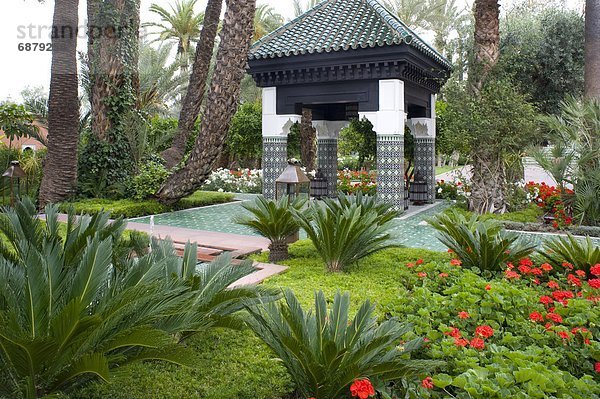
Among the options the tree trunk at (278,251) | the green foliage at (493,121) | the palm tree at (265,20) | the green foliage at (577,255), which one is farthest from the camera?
the palm tree at (265,20)

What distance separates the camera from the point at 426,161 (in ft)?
47.2

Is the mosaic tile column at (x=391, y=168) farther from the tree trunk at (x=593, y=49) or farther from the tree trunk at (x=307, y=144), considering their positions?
the tree trunk at (x=307, y=144)

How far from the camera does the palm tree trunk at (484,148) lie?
10.8 m

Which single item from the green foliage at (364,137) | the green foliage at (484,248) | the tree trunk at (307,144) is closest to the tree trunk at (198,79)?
the green foliage at (364,137)

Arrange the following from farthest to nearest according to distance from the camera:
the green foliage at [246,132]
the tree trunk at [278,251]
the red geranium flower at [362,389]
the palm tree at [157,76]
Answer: the palm tree at [157,76]
the green foliage at [246,132]
the tree trunk at [278,251]
the red geranium flower at [362,389]

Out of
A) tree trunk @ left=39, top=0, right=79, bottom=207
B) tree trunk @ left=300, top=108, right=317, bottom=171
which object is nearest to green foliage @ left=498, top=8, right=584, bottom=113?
tree trunk @ left=300, top=108, right=317, bottom=171

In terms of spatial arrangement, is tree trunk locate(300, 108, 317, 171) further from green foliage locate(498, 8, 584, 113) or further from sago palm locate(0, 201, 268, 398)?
sago palm locate(0, 201, 268, 398)

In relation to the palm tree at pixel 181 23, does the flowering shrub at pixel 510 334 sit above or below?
below

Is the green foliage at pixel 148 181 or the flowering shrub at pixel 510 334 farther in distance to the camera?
the green foliage at pixel 148 181

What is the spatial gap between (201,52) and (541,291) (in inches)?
463

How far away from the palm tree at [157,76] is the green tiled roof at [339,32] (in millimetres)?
10997

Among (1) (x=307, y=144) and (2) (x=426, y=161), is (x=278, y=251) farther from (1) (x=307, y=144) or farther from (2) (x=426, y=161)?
(1) (x=307, y=144)

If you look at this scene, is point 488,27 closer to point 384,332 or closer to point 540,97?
point 540,97

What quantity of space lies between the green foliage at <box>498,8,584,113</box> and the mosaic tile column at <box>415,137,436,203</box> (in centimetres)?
367
